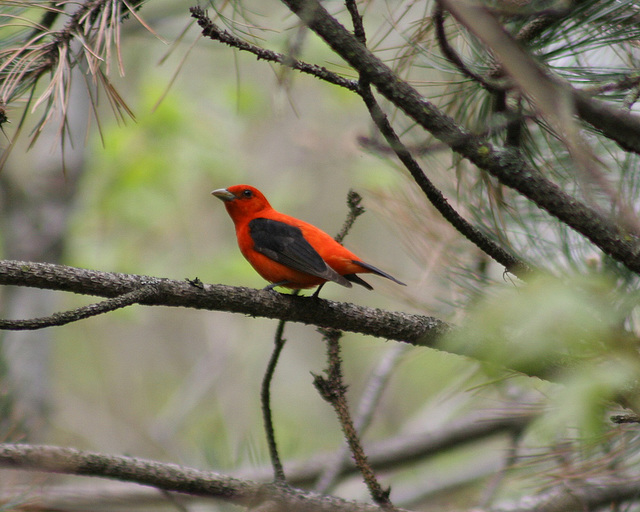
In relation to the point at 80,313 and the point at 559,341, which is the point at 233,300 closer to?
the point at 80,313

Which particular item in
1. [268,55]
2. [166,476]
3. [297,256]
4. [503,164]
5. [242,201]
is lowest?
[166,476]

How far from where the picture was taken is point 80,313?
1.72m

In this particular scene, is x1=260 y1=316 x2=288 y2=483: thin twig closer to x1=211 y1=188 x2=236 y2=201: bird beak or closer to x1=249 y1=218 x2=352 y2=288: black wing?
x1=249 y1=218 x2=352 y2=288: black wing

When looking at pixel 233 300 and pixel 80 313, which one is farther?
pixel 233 300

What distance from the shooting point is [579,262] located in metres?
2.42

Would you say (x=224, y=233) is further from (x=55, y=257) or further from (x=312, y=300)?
(x=312, y=300)

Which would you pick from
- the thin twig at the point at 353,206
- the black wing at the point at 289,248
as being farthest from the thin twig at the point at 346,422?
the black wing at the point at 289,248

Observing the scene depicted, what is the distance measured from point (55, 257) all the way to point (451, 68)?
5121 millimetres

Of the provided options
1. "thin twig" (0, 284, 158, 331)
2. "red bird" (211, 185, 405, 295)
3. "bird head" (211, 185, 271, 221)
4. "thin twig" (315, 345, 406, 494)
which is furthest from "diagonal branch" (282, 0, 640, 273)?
"thin twig" (315, 345, 406, 494)

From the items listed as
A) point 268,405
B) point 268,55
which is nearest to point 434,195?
point 268,55

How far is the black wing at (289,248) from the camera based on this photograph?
317cm

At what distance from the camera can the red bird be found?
10.6ft

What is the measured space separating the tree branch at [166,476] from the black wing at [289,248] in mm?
1101

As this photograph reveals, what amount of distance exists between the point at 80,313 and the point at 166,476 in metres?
0.83
